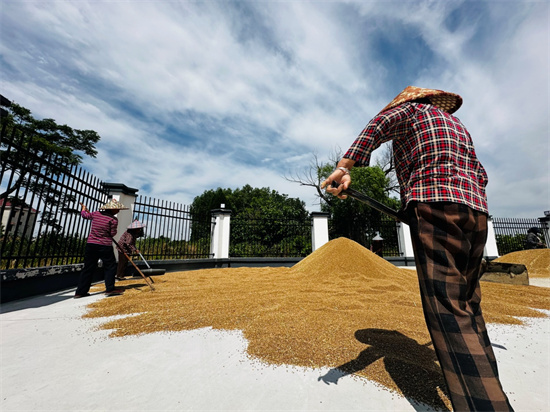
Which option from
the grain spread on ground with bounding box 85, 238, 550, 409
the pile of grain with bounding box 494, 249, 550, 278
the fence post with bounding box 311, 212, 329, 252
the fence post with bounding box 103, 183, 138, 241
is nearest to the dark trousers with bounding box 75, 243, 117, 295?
the grain spread on ground with bounding box 85, 238, 550, 409

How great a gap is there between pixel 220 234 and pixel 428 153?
9.31m

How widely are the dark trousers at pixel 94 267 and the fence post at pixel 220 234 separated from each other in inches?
212

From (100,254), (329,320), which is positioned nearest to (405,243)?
(329,320)

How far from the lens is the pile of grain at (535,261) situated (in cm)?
793

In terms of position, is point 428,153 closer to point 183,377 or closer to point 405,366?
point 405,366

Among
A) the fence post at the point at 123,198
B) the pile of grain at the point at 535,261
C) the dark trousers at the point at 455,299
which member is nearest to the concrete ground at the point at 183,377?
the dark trousers at the point at 455,299

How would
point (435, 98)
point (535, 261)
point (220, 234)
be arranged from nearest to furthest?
point (435, 98) < point (535, 261) < point (220, 234)

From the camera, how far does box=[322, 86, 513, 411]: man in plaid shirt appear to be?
990 mm

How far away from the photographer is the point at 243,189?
39562 mm

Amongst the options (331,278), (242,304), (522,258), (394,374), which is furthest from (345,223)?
(394,374)

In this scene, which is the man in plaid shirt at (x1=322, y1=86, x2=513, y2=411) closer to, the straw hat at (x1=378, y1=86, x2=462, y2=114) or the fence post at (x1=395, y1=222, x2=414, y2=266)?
the straw hat at (x1=378, y1=86, x2=462, y2=114)

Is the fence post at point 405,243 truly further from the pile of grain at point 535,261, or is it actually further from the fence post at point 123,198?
the fence post at point 123,198

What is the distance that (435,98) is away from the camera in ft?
4.88

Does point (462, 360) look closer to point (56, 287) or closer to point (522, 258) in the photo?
point (56, 287)
